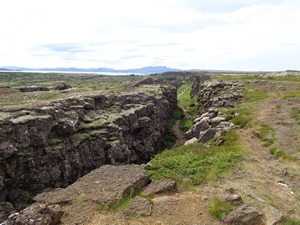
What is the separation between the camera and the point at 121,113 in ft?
154

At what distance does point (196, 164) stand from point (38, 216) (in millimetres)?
10321

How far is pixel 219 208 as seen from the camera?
1143cm

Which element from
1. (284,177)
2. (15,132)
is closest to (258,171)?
(284,177)

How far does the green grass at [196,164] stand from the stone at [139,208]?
111 inches

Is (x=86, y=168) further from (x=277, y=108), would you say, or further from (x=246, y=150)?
(x=277, y=108)

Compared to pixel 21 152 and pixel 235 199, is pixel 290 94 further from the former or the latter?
pixel 21 152

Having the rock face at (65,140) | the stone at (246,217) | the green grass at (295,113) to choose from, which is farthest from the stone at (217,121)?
the stone at (246,217)

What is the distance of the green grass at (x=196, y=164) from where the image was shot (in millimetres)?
14906

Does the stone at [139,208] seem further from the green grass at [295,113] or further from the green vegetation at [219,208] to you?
the green grass at [295,113]

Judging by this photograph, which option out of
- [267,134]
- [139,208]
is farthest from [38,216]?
[267,134]

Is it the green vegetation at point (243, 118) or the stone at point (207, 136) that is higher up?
the green vegetation at point (243, 118)

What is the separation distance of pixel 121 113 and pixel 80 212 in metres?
35.9

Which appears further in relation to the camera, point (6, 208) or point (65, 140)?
point (65, 140)

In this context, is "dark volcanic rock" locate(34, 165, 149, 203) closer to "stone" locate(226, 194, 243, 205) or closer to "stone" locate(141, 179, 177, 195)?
"stone" locate(141, 179, 177, 195)
